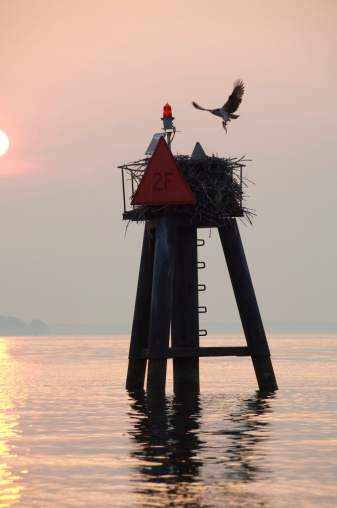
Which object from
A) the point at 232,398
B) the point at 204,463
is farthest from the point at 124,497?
the point at 232,398

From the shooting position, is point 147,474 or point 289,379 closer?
point 147,474

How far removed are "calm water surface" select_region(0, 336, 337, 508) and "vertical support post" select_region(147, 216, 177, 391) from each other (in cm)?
60

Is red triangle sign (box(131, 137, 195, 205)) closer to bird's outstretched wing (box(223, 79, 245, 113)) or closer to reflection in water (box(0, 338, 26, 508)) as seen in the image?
bird's outstretched wing (box(223, 79, 245, 113))

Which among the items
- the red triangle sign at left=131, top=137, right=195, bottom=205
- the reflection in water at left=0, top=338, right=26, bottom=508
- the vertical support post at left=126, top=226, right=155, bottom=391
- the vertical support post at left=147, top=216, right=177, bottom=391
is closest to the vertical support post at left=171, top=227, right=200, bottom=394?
the vertical support post at left=126, top=226, right=155, bottom=391

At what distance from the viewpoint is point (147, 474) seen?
530 inches

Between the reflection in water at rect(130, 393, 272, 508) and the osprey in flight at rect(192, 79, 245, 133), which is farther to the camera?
the osprey in flight at rect(192, 79, 245, 133)

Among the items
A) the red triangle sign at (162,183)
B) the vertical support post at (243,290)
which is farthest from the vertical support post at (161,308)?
the vertical support post at (243,290)

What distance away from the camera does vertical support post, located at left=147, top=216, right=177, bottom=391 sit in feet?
71.9

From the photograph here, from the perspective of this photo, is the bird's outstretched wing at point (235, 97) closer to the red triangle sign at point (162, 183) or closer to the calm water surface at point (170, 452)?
the red triangle sign at point (162, 183)

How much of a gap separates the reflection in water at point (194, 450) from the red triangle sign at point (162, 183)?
4548 mm

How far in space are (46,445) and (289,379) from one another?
2402 centimetres

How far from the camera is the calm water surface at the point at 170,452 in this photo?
12.1 meters

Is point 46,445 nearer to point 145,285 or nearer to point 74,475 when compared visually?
point 74,475

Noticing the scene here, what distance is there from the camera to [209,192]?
22812 mm
